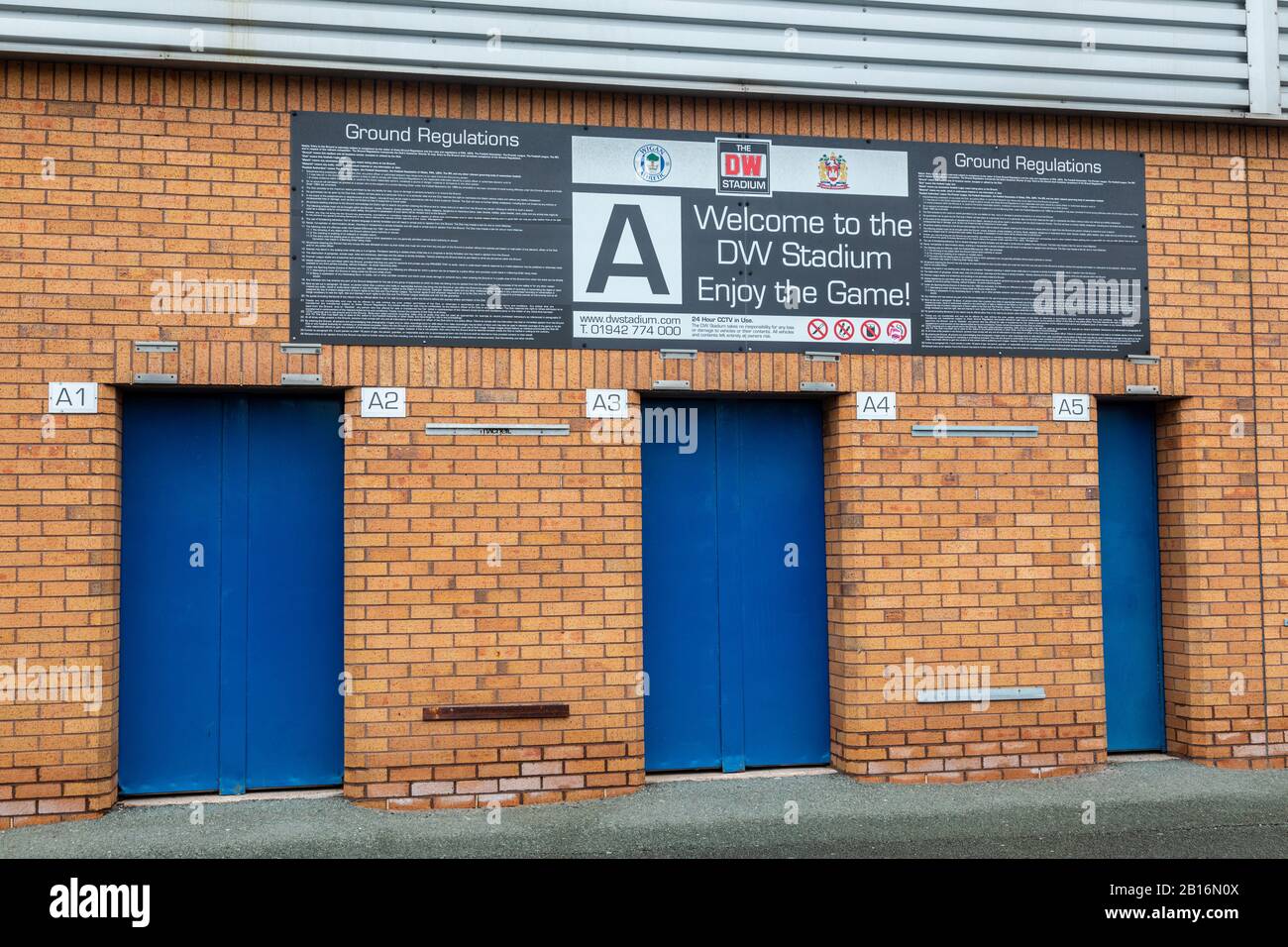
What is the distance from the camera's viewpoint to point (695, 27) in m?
6.76

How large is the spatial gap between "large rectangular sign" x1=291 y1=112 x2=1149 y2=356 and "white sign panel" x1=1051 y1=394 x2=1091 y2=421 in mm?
291

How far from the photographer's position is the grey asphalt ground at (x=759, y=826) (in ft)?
18.7

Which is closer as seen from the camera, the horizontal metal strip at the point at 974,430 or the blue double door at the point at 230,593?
the blue double door at the point at 230,593

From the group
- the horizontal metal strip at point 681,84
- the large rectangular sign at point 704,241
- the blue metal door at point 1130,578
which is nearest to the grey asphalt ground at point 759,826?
the blue metal door at point 1130,578

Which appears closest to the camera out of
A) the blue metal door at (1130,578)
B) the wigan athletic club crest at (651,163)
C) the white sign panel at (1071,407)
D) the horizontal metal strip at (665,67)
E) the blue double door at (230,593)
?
the horizontal metal strip at (665,67)

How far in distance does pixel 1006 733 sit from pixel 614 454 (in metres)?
2.86

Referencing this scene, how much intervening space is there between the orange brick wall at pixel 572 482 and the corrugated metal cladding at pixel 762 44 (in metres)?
0.17

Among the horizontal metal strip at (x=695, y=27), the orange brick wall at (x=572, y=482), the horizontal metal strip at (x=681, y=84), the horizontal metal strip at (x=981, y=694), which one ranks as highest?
the horizontal metal strip at (x=695, y=27)

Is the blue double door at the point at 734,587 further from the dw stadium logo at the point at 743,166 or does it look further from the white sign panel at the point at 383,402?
the white sign panel at the point at 383,402

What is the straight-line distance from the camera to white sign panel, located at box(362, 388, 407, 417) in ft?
21.1

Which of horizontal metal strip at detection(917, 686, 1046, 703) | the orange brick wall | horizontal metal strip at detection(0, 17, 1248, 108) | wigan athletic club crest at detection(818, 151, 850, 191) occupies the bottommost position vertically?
horizontal metal strip at detection(917, 686, 1046, 703)

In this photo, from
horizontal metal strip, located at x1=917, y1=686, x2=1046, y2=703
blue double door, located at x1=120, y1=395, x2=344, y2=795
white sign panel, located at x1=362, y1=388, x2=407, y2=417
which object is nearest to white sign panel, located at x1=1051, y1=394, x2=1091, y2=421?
horizontal metal strip, located at x1=917, y1=686, x2=1046, y2=703

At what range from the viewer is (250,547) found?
6652 mm

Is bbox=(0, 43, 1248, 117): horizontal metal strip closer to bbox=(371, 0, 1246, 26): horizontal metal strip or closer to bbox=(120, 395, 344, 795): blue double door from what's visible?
bbox=(371, 0, 1246, 26): horizontal metal strip
